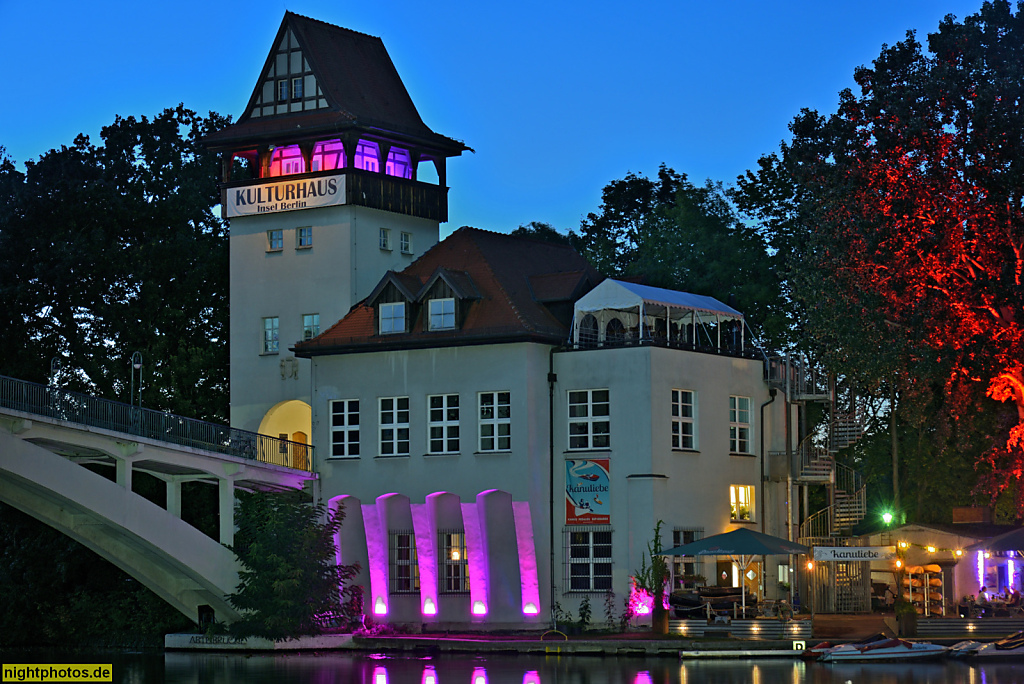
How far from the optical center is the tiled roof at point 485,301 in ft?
175

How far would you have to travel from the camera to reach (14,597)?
61500mm

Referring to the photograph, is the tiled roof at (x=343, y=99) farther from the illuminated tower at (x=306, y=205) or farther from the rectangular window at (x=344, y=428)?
→ the rectangular window at (x=344, y=428)

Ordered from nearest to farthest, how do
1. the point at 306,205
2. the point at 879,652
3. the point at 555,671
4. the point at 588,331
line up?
the point at 555,671, the point at 879,652, the point at 588,331, the point at 306,205

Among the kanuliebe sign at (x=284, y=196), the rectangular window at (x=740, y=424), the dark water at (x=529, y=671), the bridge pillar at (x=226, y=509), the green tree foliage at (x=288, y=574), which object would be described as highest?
the kanuliebe sign at (x=284, y=196)

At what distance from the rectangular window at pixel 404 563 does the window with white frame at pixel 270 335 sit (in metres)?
9.49

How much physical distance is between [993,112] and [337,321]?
2215 cm

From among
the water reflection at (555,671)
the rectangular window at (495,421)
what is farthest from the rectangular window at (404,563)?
the water reflection at (555,671)

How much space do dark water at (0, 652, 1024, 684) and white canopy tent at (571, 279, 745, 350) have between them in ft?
36.3

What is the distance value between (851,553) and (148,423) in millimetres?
20234

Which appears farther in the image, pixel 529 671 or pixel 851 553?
pixel 851 553

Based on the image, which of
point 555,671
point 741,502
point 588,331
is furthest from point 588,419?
point 555,671

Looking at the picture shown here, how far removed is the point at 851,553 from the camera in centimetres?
4897

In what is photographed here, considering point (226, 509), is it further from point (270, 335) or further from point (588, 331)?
point (588, 331)

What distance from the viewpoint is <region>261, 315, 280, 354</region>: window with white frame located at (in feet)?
199
